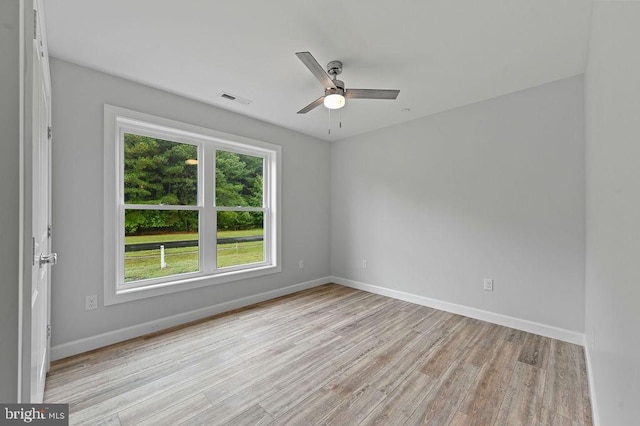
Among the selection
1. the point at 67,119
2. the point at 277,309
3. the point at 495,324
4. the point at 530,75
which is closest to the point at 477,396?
the point at 495,324

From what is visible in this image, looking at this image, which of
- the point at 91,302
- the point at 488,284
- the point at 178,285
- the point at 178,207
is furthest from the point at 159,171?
the point at 488,284

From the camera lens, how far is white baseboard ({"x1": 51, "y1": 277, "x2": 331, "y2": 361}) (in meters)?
2.29

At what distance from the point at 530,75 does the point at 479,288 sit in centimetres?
226

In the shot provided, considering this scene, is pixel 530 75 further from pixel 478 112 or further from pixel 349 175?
pixel 349 175

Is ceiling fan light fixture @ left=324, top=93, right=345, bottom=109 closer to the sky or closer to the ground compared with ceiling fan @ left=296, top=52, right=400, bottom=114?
closer to the ground

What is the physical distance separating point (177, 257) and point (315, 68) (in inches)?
98.9

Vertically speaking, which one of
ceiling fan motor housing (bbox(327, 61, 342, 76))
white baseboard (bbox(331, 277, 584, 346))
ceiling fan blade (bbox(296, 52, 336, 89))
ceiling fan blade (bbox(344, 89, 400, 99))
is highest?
ceiling fan motor housing (bbox(327, 61, 342, 76))

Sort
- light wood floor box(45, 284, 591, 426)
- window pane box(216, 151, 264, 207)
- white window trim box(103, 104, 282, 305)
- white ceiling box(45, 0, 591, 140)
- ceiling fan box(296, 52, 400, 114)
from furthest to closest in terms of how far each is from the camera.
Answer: window pane box(216, 151, 264, 207) < white window trim box(103, 104, 282, 305) < ceiling fan box(296, 52, 400, 114) < white ceiling box(45, 0, 591, 140) < light wood floor box(45, 284, 591, 426)

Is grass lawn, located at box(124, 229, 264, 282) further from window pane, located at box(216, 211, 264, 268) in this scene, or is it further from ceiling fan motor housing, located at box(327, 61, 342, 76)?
ceiling fan motor housing, located at box(327, 61, 342, 76)

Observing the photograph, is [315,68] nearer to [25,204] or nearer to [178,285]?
[25,204]

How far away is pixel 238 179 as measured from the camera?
3.69 m

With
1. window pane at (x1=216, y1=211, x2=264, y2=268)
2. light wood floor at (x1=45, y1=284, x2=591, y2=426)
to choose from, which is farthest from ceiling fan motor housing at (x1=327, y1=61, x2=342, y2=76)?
light wood floor at (x1=45, y1=284, x2=591, y2=426)

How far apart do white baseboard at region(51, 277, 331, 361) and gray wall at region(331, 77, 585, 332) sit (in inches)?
65.2

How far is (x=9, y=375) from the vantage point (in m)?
0.71
